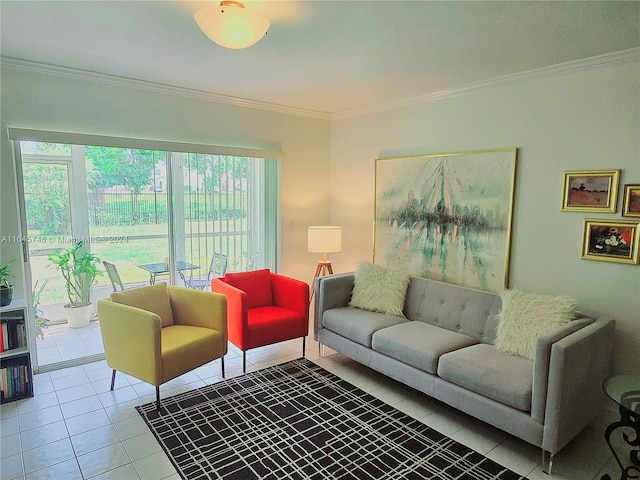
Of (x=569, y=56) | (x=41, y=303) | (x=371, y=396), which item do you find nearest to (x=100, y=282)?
(x=41, y=303)

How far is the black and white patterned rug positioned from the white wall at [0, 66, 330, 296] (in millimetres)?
1879

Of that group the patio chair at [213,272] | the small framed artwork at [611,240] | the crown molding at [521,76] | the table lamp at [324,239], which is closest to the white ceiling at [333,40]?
the crown molding at [521,76]

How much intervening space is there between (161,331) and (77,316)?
2266 mm

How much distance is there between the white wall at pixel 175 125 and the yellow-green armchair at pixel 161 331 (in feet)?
3.59

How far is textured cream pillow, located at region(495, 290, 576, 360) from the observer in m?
2.63

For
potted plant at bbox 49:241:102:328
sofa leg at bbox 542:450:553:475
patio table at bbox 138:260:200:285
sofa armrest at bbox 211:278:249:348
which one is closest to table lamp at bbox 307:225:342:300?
sofa armrest at bbox 211:278:249:348

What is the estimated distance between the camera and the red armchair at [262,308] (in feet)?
11.2

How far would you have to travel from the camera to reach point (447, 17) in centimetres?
211

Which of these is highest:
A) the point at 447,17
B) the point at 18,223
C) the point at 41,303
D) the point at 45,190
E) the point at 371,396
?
the point at 447,17

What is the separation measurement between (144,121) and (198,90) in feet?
1.97

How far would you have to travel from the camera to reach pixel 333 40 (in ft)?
8.08

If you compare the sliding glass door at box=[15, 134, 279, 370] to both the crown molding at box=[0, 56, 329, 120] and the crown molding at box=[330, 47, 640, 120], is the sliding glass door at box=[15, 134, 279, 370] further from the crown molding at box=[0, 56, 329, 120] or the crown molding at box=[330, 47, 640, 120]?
the crown molding at box=[330, 47, 640, 120]

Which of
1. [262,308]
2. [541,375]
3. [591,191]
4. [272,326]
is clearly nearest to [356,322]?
[272,326]

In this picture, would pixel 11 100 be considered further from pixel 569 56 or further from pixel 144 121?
pixel 569 56
